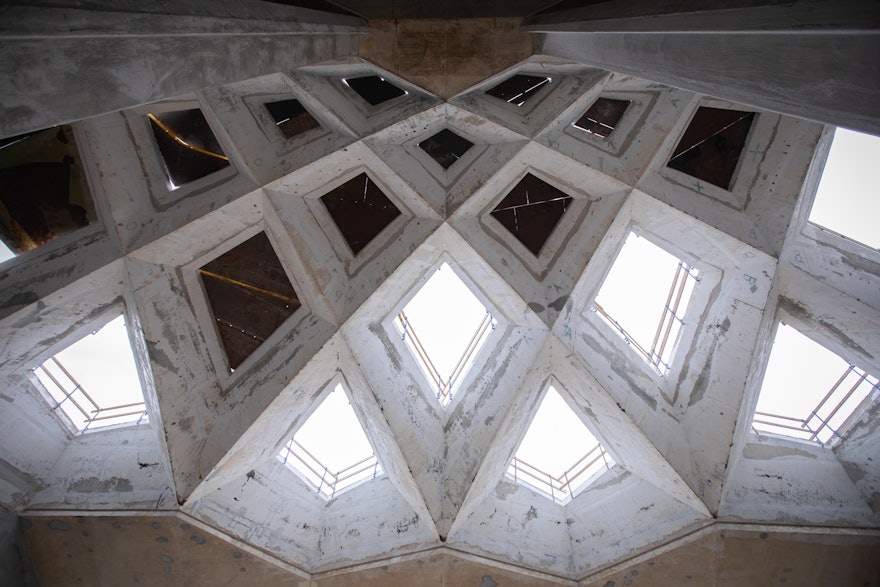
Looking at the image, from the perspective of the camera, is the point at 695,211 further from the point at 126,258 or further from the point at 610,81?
the point at 126,258

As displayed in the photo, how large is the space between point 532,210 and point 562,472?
491 cm

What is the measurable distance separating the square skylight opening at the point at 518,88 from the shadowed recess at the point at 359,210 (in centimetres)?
249

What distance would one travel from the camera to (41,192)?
6.34m

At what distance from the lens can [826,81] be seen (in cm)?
187

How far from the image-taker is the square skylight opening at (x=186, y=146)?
655 centimetres

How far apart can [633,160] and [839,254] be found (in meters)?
2.83

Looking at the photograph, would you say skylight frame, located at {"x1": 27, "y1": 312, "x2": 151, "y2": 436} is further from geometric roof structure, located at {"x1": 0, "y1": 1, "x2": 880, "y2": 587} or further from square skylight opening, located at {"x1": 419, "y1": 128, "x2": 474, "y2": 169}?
square skylight opening, located at {"x1": 419, "y1": 128, "x2": 474, "y2": 169}

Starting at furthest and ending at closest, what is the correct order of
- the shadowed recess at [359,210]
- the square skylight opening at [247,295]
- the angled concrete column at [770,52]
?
the shadowed recess at [359,210], the square skylight opening at [247,295], the angled concrete column at [770,52]

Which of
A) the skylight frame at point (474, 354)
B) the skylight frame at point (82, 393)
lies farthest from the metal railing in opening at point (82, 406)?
the skylight frame at point (474, 354)

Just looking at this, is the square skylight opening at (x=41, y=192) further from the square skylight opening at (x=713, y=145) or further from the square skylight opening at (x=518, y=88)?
the square skylight opening at (x=713, y=145)

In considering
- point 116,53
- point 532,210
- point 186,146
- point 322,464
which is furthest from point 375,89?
point 322,464

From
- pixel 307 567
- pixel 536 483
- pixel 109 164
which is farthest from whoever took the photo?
pixel 536 483

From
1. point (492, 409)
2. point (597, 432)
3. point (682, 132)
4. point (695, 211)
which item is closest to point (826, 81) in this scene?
point (695, 211)

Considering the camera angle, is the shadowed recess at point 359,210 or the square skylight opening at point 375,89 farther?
the shadowed recess at point 359,210
